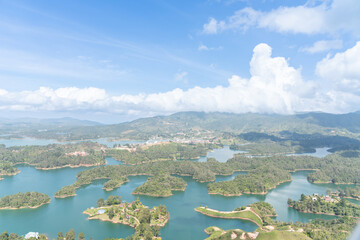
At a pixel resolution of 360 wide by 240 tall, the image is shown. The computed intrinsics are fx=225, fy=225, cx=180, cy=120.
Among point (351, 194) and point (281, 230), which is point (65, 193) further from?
point (351, 194)

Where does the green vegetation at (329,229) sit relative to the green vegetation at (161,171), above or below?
above

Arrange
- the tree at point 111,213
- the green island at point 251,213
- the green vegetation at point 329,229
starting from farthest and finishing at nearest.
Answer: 1. the green island at point 251,213
2. the tree at point 111,213
3. the green vegetation at point 329,229

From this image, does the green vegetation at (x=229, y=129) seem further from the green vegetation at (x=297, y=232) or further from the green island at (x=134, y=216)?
the green vegetation at (x=297, y=232)

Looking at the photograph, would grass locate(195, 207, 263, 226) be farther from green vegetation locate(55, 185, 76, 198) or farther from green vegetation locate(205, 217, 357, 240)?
green vegetation locate(55, 185, 76, 198)

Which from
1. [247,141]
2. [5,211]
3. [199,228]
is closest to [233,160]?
[199,228]

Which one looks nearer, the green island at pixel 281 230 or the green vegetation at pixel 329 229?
the green island at pixel 281 230

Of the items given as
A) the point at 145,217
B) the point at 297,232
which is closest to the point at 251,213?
the point at 297,232

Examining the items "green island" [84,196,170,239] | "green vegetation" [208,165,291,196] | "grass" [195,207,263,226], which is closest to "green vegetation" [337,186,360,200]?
"green vegetation" [208,165,291,196]

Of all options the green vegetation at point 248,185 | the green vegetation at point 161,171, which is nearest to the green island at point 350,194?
the green vegetation at point 248,185
